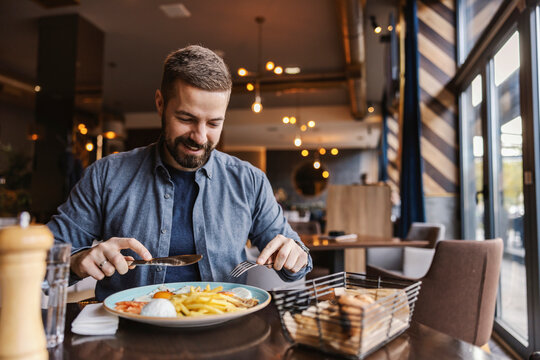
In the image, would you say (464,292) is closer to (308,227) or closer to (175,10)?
(308,227)

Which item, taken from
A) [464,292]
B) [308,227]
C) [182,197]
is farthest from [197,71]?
[308,227]

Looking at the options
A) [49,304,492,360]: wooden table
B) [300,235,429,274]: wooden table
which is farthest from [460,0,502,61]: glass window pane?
[49,304,492,360]: wooden table

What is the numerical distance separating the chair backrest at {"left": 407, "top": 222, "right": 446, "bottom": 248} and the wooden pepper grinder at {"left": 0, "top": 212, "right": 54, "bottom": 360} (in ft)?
12.2

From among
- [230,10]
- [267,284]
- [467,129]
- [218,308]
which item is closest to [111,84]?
[230,10]

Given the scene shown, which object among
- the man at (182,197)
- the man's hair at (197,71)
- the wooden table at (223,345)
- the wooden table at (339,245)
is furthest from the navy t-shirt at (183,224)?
the wooden table at (339,245)

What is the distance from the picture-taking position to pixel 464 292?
6.45 ft

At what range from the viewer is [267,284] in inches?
70.9

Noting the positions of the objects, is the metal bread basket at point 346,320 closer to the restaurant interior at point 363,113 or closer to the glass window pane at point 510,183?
the restaurant interior at point 363,113

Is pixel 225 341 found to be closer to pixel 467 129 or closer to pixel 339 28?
pixel 467 129

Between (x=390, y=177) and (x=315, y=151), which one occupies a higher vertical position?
(x=315, y=151)

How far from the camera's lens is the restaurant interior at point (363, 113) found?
6.59 feet

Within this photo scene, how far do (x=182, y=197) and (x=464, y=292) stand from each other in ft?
4.72

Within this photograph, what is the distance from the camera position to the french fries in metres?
0.80

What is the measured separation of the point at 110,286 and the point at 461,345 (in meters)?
1.05
